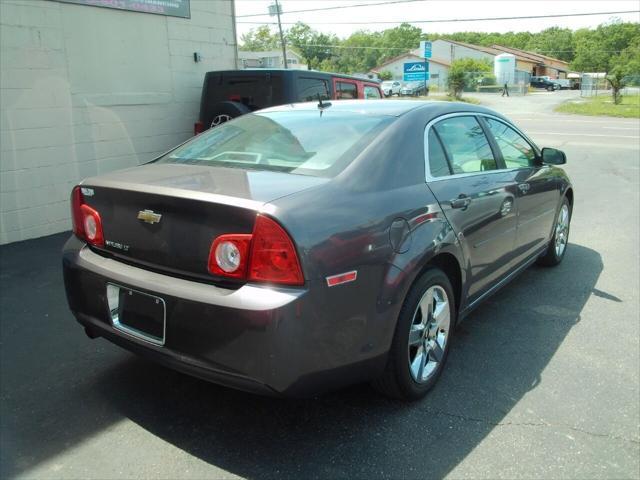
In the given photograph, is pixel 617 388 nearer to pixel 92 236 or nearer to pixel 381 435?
pixel 381 435

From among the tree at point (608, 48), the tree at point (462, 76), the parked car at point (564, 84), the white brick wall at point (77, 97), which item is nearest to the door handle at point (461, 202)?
the white brick wall at point (77, 97)

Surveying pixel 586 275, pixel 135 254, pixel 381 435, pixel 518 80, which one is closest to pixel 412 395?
pixel 381 435

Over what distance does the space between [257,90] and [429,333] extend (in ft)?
16.4

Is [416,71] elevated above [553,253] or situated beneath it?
elevated above

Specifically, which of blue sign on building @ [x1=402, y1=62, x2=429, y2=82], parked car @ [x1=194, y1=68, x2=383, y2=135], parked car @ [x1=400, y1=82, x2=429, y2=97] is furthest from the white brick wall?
parked car @ [x1=400, y1=82, x2=429, y2=97]

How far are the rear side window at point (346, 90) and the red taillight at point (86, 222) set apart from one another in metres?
5.56

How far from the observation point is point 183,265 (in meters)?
2.51

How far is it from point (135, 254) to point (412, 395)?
5.28 ft

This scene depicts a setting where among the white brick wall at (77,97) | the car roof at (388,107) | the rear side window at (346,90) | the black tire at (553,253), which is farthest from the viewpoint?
the rear side window at (346,90)

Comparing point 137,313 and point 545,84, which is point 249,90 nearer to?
point 137,313

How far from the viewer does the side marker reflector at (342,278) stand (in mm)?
2369

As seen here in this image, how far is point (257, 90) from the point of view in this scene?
7.21 metres

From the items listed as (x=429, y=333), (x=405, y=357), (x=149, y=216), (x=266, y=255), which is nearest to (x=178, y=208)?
(x=149, y=216)

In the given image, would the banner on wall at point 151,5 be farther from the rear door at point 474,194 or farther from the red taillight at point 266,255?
the red taillight at point 266,255
